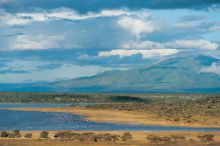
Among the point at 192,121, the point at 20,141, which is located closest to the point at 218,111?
the point at 192,121

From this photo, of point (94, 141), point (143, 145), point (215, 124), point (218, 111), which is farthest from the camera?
point (218, 111)

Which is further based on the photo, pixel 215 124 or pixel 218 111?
pixel 218 111

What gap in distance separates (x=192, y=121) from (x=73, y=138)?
5156 cm

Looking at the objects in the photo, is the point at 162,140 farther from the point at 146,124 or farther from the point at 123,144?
the point at 146,124

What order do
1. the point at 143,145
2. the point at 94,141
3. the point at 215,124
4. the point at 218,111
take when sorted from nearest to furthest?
the point at 143,145 < the point at 94,141 < the point at 215,124 < the point at 218,111

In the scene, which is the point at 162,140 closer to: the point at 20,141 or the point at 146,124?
the point at 20,141

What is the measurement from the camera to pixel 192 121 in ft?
427

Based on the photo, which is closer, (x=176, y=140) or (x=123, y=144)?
(x=123, y=144)

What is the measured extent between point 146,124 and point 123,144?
1918 inches

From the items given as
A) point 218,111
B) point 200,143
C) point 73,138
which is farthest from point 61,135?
point 218,111

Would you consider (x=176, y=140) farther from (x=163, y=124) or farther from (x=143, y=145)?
(x=163, y=124)

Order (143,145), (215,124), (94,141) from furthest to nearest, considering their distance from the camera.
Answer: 1. (215,124)
2. (94,141)
3. (143,145)

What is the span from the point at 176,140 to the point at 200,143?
4839 mm

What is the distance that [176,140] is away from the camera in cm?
8494
